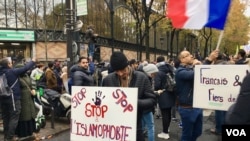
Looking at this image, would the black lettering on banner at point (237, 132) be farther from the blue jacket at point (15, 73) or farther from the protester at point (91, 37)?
the protester at point (91, 37)

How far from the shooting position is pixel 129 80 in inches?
182

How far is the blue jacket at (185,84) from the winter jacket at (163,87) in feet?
7.50

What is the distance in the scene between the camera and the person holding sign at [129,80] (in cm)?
456

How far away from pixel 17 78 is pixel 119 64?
3845mm

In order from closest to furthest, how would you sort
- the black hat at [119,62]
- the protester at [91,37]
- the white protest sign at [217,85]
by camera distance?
the black hat at [119,62] → the white protest sign at [217,85] → the protester at [91,37]

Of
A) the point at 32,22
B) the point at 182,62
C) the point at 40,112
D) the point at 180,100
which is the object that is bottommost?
the point at 40,112

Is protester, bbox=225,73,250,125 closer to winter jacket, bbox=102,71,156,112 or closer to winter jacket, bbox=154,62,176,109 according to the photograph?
winter jacket, bbox=102,71,156,112

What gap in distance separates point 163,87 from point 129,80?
4219 millimetres

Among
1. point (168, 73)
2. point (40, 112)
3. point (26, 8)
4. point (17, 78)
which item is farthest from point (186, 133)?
point (26, 8)

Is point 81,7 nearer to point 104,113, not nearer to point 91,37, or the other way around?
point 91,37

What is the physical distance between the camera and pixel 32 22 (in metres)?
33.0

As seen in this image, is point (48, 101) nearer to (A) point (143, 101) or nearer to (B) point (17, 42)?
(A) point (143, 101)

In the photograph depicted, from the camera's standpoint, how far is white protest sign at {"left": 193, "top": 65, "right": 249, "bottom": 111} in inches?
223

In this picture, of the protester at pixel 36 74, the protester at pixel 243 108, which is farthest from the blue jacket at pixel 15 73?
the protester at pixel 243 108
